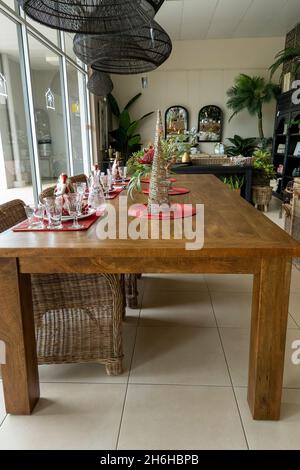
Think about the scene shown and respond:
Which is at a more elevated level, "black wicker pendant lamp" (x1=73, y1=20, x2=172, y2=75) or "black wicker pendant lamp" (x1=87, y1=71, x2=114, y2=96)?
"black wicker pendant lamp" (x1=87, y1=71, x2=114, y2=96)

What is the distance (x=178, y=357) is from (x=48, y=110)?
3853 millimetres

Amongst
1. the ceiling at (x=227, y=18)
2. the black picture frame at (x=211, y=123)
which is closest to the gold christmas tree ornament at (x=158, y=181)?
the ceiling at (x=227, y=18)

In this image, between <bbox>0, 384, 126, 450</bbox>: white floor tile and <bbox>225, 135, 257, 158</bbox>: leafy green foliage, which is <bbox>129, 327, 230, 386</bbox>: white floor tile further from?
<bbox>225, 135, 257, 158</bbox>: leafy green foliage

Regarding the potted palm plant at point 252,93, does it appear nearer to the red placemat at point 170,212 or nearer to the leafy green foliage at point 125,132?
the leafy green foliage at point 125,132

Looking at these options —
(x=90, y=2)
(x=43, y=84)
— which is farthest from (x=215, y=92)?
(x=90, y=2)

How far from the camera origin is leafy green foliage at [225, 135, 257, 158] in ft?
25.3

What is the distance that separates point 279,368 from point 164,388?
0.55 m

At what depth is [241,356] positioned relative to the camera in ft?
6.04

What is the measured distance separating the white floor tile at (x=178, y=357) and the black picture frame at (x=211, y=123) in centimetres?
669

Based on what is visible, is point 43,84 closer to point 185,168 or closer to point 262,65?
point 185,168

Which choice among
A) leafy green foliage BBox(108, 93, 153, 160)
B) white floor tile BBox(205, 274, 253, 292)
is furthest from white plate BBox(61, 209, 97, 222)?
leafy green foliage BBox(108, 93, 153, 160)

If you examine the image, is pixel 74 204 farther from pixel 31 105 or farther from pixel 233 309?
pixel 31 105

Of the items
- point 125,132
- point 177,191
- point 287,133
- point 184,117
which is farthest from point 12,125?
point 184,117
